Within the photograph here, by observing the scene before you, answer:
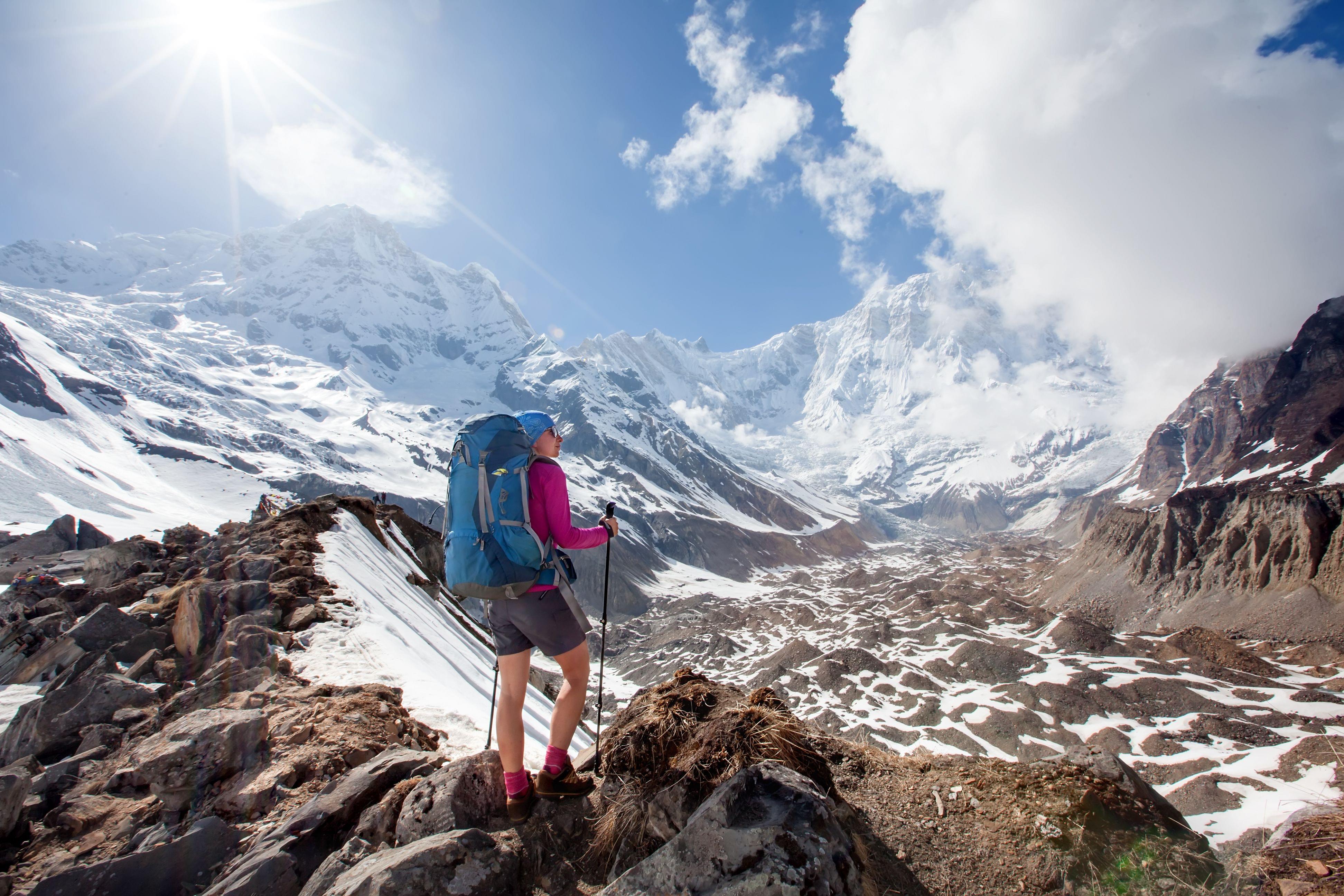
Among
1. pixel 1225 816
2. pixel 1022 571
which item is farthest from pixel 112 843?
pixel 1022 571

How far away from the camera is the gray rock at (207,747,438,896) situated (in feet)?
12.4

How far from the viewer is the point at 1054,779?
5.14m

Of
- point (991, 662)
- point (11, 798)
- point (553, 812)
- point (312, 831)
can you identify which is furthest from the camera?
point (991, 662)

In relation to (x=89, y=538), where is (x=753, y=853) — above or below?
below

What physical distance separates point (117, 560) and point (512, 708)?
943 inches

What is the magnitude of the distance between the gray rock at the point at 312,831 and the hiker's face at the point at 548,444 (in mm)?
3065

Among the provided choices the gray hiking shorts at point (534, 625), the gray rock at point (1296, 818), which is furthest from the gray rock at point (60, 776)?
the gray rock at point (1296, 818)

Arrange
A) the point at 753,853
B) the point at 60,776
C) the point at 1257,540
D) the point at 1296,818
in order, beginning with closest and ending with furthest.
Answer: the point at 753,853 < the point at 1296,818 < the point at 60,776 < the point at 1257,540

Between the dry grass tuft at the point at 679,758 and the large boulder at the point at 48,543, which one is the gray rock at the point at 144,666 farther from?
the large boulder at the point at 48,543

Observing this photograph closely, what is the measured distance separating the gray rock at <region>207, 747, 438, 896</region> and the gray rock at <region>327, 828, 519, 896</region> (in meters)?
0.62

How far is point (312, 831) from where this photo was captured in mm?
4238

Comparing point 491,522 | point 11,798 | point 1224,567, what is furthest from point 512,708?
point 1224,567

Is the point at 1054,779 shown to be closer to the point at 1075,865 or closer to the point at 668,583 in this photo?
the point at 1075,865

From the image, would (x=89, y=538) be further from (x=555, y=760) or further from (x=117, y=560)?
(x=555, y=760)
